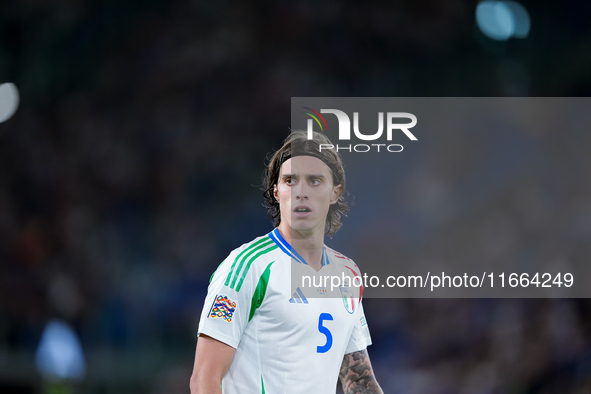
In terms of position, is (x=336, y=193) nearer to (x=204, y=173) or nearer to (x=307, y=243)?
(x=307, y=243)

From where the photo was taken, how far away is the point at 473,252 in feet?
13.2

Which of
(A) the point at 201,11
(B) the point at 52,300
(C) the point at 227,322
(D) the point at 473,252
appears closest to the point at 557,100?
(D) the point at 473,252

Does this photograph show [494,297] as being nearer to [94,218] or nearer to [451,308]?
[451,308]

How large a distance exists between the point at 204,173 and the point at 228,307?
12.9ft

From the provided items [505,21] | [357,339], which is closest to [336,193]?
[357,339]

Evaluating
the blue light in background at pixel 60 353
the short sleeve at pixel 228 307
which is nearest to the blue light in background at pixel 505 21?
the short sleeve at pixel 228 307

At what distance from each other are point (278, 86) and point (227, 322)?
4.01m

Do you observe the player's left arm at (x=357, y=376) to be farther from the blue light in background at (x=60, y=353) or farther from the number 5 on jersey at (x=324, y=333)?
the blue light in background at (x=60, y=353)

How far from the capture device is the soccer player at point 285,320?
180 cm

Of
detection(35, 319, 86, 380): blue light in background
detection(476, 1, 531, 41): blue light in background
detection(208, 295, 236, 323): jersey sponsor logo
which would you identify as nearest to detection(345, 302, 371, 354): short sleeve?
detection(208, 295, 236, 323): jersey sponsor logo

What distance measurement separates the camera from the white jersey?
5.99ft

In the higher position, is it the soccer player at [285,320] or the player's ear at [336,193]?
the player's ear at [336,193]

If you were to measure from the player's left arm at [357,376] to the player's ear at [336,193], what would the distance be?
660mm

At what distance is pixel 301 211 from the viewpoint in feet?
7.09
